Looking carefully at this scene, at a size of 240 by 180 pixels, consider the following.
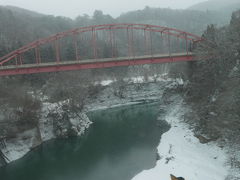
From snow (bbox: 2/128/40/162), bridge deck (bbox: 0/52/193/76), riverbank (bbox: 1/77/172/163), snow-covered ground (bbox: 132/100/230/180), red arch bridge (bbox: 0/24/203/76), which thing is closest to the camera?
snow-covered ground (bbox: 132/100/230/180)

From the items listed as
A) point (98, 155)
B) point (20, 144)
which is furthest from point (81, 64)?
point (20, 144)

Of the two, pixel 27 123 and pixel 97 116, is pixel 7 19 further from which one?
pixel 27 123

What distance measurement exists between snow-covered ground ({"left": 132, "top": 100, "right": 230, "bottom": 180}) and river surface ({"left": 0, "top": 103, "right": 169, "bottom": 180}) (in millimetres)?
1472

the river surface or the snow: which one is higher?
the snow

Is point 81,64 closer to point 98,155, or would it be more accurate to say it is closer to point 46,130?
point 46,130

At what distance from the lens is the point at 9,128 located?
19.7 meters

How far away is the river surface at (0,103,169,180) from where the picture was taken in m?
17.0

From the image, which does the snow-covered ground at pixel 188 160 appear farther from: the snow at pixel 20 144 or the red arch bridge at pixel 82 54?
the snow at pixel 20 144

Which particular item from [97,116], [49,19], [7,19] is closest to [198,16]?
[49,19]

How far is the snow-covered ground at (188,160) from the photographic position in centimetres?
1320

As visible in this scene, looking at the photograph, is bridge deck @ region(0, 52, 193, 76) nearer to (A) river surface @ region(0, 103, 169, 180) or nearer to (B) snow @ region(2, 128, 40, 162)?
(B) snow @ region(2, 128, 40, 162)

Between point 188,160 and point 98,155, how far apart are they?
332 inches

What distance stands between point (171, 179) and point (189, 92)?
614 inches

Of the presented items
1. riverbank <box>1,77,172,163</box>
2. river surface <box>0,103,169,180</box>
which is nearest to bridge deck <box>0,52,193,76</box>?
riverbank <box>1,77,172,163</box>
